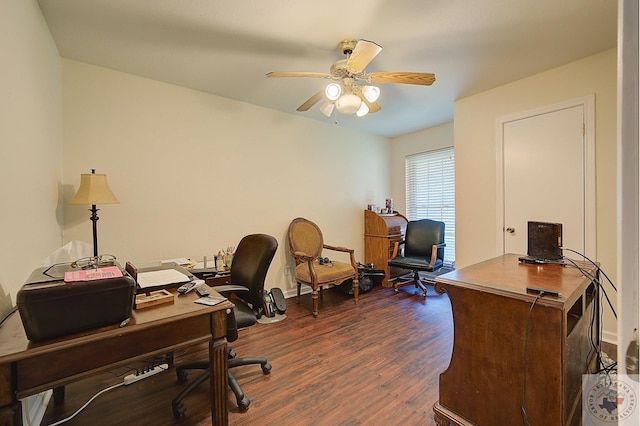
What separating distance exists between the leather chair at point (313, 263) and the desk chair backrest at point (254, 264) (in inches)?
38.5

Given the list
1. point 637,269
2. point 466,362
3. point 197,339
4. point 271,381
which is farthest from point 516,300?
point 271,381

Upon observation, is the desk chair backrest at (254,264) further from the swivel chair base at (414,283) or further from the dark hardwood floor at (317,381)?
the swivel chair base at (414,283)

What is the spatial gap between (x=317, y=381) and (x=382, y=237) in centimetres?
256

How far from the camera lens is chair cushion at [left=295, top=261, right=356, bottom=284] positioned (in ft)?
10.2

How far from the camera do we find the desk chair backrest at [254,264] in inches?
73.0

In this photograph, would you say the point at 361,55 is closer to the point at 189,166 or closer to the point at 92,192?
the point at 189,166

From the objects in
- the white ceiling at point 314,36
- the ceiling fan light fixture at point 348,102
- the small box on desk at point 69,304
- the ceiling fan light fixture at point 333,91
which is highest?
the white ceiling at point 314,36

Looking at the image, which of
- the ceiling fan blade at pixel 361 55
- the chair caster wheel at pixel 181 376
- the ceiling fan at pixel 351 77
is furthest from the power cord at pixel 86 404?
the ceiling fan blade at pixel 361 55

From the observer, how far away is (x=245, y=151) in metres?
3.24

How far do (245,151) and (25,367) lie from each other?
8.86 feet

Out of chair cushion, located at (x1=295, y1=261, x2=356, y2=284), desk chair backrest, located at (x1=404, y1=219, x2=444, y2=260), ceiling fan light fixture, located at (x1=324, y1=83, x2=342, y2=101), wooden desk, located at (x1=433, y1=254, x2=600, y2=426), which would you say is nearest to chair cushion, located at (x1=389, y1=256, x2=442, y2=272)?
desk chair backrest, located at (x1=404, y1=219, x2=444, y2=260)

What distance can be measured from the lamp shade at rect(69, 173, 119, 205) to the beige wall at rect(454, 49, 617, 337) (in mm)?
3627

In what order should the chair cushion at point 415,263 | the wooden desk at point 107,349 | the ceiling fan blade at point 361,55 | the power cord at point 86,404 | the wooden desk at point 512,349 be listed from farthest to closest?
the chair cushion at point 415,263 < the ceiling fan blade at point 361,55 < the power cord at point 86,404 < the wooden desk at point 512,349 < the wooden desk at point 107,349

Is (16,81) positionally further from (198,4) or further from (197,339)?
(197,339)
